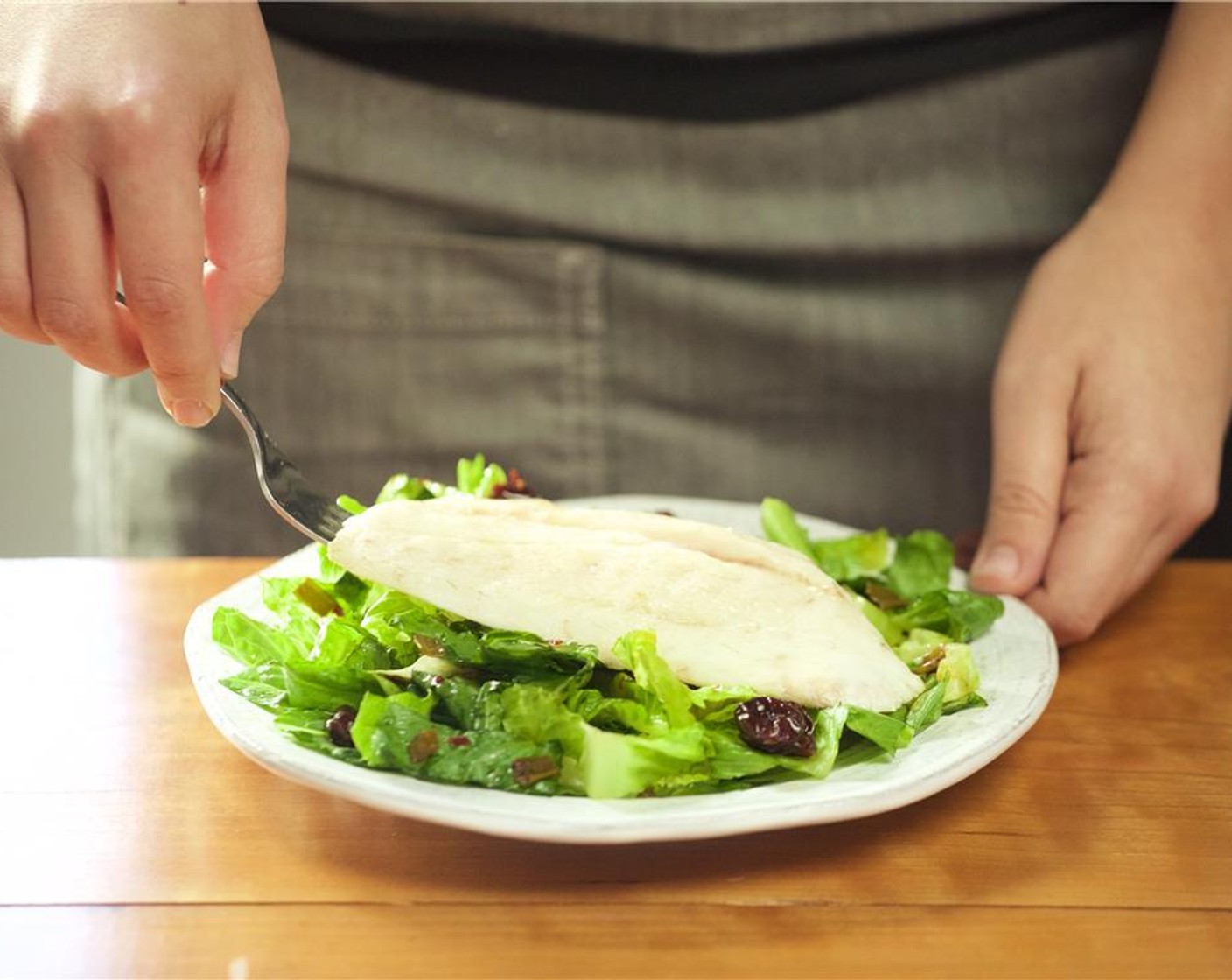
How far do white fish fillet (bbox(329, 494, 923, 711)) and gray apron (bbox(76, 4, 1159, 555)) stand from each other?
2.96 ft

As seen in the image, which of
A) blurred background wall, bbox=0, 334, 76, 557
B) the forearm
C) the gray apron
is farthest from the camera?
blurred background wall, bbox=0, 334, 76, 557

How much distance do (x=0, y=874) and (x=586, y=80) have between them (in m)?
1.52

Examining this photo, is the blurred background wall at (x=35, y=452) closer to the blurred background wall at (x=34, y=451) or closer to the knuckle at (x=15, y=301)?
the blurred background wall at (x=34, y=451)

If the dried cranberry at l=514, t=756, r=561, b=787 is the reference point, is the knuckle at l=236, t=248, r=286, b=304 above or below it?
above

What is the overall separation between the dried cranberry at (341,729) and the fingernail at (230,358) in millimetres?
376

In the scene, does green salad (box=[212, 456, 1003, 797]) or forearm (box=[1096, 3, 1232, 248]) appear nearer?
green salad (box=[212, 456, 1003, 797])

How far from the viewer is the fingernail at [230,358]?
4.25 ft

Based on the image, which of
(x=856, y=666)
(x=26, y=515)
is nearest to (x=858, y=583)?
(x=856, y=666)

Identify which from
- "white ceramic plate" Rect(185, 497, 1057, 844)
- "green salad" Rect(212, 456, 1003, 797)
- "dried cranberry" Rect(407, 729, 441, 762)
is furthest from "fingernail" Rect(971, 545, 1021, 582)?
"dried cranberry" Rect(407, 729, 441, 762)

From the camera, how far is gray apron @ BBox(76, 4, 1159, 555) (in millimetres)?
2150

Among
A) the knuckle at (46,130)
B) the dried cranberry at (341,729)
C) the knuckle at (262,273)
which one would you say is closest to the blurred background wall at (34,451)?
the knuckle at (262,273)

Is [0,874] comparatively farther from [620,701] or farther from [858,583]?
[858,583]

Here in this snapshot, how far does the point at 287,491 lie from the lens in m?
1.44

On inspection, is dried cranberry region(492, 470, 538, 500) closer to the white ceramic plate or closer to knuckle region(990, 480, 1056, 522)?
the white ceramic plate
